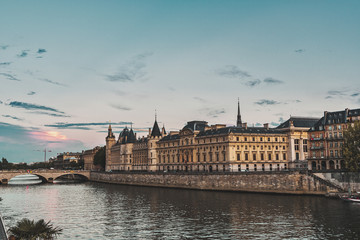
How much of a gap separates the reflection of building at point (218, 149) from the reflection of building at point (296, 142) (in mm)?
1623

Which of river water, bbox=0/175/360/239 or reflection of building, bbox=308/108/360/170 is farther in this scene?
reflection of building, bbox=308/108/360/170

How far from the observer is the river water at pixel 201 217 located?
4116cm

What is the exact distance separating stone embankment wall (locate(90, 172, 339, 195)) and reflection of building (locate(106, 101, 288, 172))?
44.9 ft

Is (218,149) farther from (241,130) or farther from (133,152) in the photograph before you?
(133,152)

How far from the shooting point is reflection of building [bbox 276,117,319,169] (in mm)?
111438

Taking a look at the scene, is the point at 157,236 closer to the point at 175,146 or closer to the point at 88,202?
the point at 88,202

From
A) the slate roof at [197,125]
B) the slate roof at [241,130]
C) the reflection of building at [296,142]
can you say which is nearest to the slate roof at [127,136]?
the slate roof at [197,125]

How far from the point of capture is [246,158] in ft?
350

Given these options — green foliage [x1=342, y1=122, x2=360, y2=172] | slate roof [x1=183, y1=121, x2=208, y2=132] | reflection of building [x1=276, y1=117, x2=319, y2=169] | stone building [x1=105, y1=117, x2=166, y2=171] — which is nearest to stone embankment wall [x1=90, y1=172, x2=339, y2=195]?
green foliage [x1=342, y1=122, x2=360, y2=172]

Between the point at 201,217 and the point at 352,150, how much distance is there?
1457 inches

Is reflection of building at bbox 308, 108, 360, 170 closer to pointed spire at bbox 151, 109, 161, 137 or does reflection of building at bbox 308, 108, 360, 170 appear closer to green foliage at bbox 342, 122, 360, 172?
green foliage at bbox 342, 122, 360, 172

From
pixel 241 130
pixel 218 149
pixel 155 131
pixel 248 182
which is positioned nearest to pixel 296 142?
pixel 241 130

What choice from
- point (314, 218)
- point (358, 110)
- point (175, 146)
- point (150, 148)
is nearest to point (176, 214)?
Answer: point (314, 218)

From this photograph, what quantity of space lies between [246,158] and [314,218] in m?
58.5
